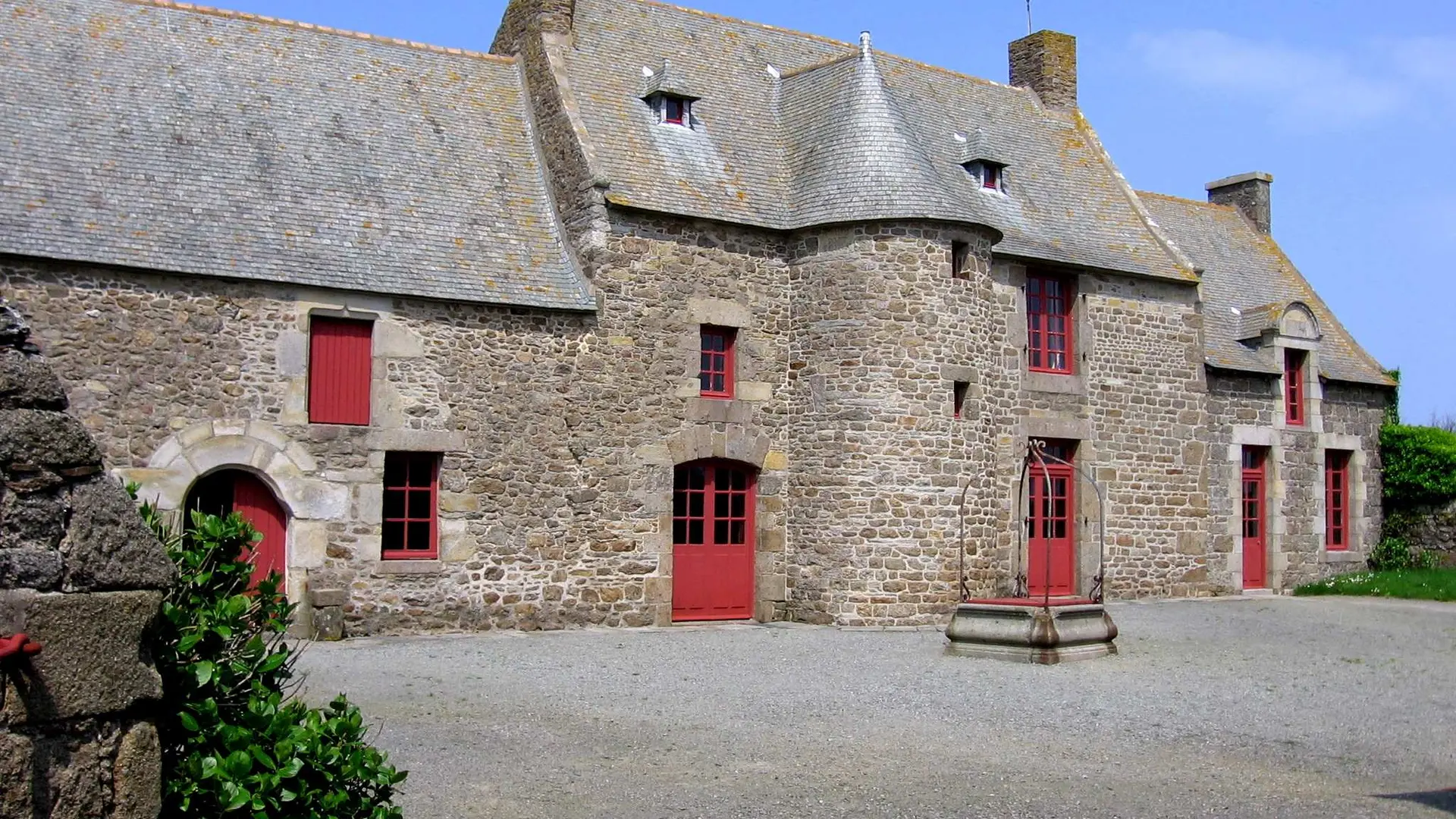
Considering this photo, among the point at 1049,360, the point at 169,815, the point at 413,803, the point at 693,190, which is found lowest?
the point at 413,803

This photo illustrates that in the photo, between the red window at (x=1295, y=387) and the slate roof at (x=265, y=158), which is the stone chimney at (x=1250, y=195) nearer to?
the red window at (x=1295, y=387)

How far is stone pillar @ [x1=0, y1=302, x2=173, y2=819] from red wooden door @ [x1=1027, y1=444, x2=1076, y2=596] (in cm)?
1621

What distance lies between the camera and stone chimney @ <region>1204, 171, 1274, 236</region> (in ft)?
85.7

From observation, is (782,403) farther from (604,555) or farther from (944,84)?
(944,84)

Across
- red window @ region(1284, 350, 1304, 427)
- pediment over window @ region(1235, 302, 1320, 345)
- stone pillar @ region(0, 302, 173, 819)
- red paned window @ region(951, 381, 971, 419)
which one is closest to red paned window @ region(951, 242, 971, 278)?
red paned window @ region(951, 381, 971, 419)

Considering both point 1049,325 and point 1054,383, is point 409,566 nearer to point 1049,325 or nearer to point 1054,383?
point 1054,383

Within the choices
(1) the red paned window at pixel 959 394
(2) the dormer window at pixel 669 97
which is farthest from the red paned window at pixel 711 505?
(2) the dormer window at pixel 669 97

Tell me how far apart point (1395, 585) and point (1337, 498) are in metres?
2.34

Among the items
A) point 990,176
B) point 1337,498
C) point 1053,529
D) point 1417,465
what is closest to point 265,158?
point 990,176

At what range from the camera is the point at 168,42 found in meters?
16.4

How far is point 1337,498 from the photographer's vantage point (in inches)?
949

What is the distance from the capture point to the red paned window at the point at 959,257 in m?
17.6

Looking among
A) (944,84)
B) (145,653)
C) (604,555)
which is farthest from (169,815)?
(944,84)

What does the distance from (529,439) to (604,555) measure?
164 cm
